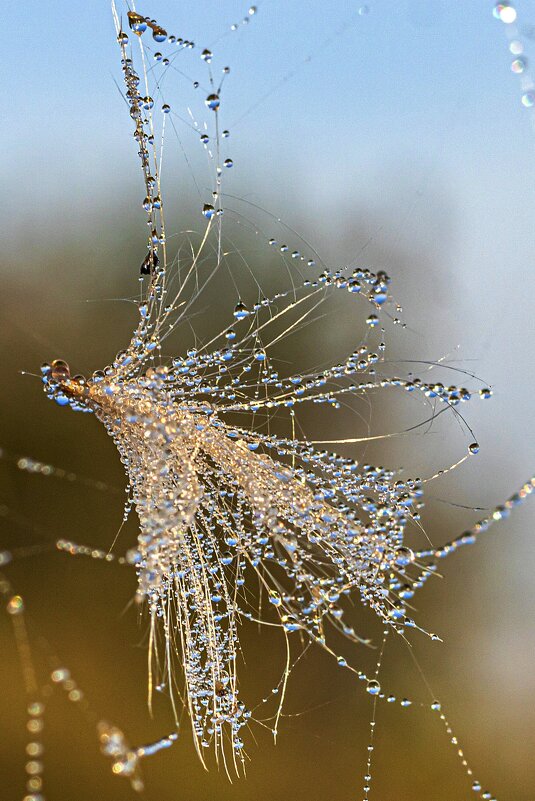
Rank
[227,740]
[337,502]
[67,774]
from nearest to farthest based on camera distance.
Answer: [337,502] → [227,740] → [67,774]

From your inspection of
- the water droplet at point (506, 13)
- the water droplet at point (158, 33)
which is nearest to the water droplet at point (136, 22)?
the water droplet at point (158, 33)

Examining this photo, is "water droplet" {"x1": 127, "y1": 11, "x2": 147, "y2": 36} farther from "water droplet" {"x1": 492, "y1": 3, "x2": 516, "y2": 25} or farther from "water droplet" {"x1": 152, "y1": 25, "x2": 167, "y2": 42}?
"water droplet" {"x1": 492, "y1": 3, "x2": 516, "y2": 25}

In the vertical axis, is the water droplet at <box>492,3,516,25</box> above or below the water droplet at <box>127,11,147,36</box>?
below

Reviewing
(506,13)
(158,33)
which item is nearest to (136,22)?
(158,33)

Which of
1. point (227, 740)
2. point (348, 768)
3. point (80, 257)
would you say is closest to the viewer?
point (227, 740)

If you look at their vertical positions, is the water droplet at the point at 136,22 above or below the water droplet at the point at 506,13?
above

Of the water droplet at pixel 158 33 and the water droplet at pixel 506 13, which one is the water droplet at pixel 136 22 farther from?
the water droplet at pixel 506 13

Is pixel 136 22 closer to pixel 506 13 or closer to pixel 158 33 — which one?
pixel 158 33

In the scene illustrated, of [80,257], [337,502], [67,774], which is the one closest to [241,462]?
[337,502]

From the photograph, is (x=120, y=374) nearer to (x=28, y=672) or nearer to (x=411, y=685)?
(x=28, y=672)

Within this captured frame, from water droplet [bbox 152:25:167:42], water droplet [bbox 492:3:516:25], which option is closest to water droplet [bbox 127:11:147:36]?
water droplet [bbox 152:25:167:42]

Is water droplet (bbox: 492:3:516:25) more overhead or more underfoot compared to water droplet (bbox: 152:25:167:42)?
more underfoot
